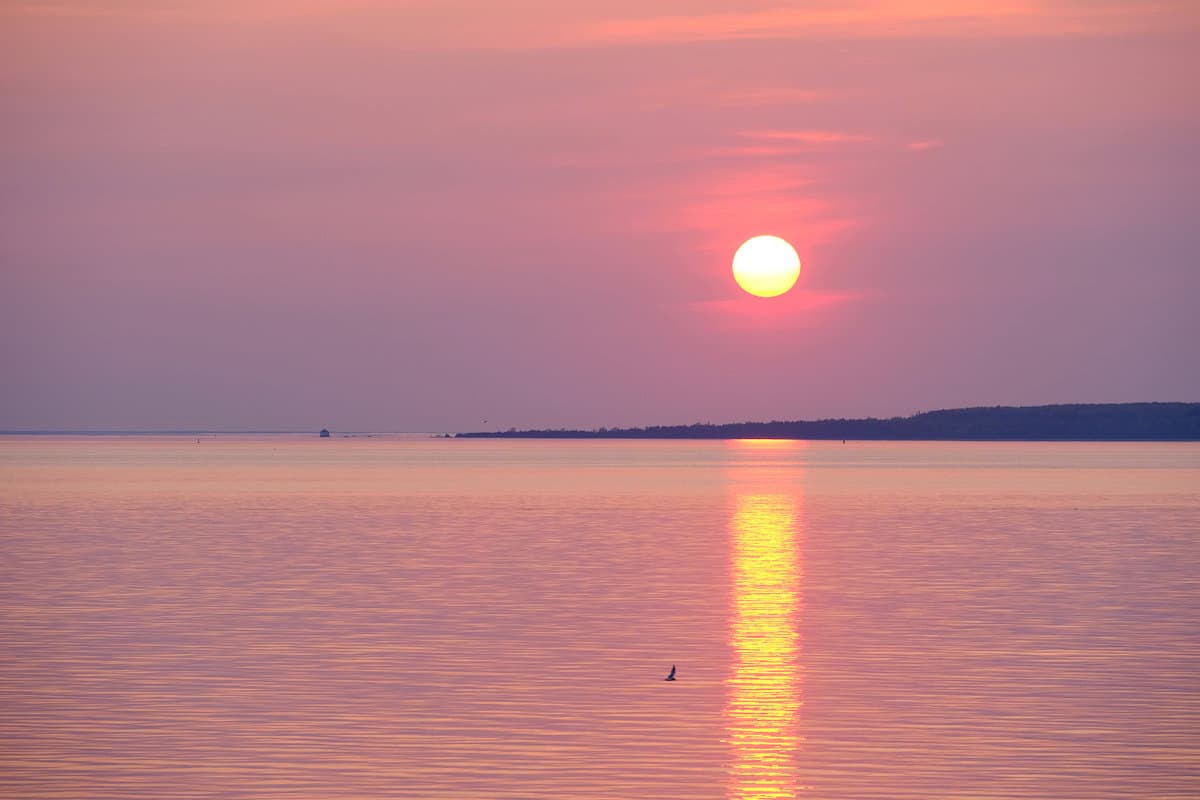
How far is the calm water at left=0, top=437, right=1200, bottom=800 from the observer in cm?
2086

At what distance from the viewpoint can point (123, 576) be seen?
46281 millimetres

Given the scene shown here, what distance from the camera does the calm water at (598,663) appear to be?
20.9 meters

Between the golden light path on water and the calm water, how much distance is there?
0.09 m

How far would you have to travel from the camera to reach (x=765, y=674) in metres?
28.5

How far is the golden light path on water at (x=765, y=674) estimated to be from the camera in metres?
20.7

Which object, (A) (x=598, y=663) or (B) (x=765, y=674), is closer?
(B) (x=765, y=674)

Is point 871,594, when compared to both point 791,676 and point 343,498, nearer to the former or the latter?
point 791,676

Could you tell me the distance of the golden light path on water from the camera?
20688 mm

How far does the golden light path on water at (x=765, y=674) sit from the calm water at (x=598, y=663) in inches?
3.7

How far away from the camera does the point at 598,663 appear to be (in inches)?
1163

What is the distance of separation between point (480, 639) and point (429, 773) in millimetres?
12033

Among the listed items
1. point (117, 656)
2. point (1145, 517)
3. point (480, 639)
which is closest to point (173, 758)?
point (117, 656)

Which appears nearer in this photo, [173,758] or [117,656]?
[173,758]

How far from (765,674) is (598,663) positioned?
9.32 feet
